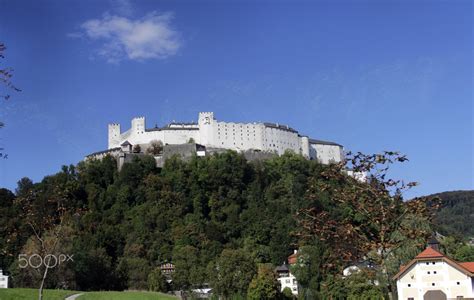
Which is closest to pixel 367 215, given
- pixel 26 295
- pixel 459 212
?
pixel 26 295

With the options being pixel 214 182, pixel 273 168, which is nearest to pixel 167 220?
pixel 214 182

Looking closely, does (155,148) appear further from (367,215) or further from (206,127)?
(367,215)

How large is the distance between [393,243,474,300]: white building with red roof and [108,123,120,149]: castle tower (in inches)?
4237

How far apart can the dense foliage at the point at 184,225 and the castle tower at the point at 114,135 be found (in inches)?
981

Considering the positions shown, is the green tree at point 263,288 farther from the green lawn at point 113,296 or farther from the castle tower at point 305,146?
the castle tower at point 305,146

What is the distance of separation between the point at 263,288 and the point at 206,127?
76200 mm

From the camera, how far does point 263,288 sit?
5791 centimetres

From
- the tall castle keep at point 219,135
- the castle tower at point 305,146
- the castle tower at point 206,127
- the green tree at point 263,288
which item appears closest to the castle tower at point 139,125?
the tall castle keep at point 219,135

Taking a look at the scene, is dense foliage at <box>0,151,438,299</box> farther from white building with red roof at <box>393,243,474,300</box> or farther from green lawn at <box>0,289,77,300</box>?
green lawn at <box>0,289,77,300</box>

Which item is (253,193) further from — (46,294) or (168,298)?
(46,294)

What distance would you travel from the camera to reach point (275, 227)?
87.9 m

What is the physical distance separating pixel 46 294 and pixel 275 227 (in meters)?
47.1

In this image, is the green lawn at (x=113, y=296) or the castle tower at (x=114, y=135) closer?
the green lawn at (x=113, y=296)

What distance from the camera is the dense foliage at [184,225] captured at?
6244 cm
